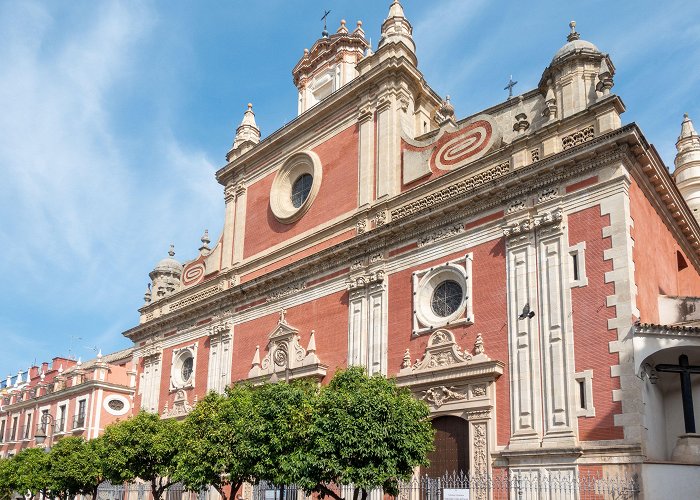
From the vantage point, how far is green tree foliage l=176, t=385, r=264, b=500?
18.0 m

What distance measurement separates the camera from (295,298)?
25.2m

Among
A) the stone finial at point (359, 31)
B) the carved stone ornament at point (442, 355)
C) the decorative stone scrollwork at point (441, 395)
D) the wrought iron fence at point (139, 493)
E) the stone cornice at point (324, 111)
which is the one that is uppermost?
the stone finial at point (359, 31)

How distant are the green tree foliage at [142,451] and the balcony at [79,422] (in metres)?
12.6

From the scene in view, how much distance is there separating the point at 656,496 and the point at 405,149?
12.9 meters

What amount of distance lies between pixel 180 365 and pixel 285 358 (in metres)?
7.66

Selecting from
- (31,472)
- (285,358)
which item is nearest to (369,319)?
(285,358)

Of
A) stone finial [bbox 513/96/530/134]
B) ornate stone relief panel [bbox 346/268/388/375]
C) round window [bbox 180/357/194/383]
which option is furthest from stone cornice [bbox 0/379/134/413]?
stone finial [bbox 513/96/530/134]

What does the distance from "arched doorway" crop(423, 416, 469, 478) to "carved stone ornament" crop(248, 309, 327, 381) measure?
5.27m

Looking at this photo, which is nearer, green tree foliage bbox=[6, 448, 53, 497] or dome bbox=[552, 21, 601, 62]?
dome bbox=[552, 21, 601, 62]

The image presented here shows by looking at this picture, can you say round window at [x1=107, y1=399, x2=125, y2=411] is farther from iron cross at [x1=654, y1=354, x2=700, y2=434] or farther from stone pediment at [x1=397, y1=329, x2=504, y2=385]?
iron cross at [x1=654, y1=354, x2=700, y2=434]

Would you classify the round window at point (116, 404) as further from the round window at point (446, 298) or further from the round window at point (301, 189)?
the round window at point (446, 298)

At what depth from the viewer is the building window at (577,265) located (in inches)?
675

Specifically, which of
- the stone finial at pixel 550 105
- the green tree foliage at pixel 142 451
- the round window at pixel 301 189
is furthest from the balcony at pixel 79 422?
the stone finial at pixel 550 105

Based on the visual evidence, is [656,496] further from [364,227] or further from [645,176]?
[364,227]
